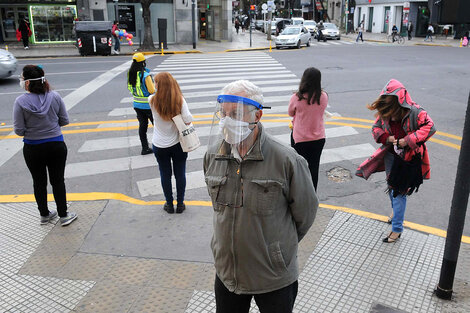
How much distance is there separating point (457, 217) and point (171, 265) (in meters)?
2.64

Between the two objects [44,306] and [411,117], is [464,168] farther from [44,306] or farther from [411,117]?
[44,306]

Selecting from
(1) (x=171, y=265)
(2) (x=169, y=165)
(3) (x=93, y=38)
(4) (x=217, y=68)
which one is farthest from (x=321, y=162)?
(3) (x=93, y=38)

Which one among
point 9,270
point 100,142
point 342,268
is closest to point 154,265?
point 9,270

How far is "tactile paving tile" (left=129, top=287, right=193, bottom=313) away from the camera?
3.60m

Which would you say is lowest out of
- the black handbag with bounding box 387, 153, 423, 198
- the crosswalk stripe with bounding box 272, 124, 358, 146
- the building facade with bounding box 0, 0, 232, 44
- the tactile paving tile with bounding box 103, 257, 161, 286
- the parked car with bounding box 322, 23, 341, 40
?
the tactile paving tile with bounding box 103, 257, 161, 286

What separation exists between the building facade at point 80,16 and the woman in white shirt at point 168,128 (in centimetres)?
2558

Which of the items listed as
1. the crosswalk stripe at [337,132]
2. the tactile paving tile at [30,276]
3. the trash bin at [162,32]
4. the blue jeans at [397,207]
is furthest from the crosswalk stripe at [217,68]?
the blue jeans at [397,207]

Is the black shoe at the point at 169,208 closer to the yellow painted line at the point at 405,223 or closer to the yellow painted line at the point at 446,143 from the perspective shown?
the yellow painted line at the point at 405,223

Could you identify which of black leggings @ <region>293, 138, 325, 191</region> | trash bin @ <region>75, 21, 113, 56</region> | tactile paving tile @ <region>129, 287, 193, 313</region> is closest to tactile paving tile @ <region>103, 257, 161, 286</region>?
tactile paving tile @ <region>129, 287, 193, 313</region>

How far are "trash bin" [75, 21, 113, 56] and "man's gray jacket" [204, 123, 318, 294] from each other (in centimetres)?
2462

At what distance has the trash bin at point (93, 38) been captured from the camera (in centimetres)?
2483

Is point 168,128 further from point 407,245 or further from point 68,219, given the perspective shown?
point 407,245

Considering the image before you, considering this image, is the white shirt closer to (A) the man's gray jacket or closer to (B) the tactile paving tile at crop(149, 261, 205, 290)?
(B) the tactile paving tile at crop(149, 261, 205, 290)

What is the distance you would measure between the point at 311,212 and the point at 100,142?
22.5ft
